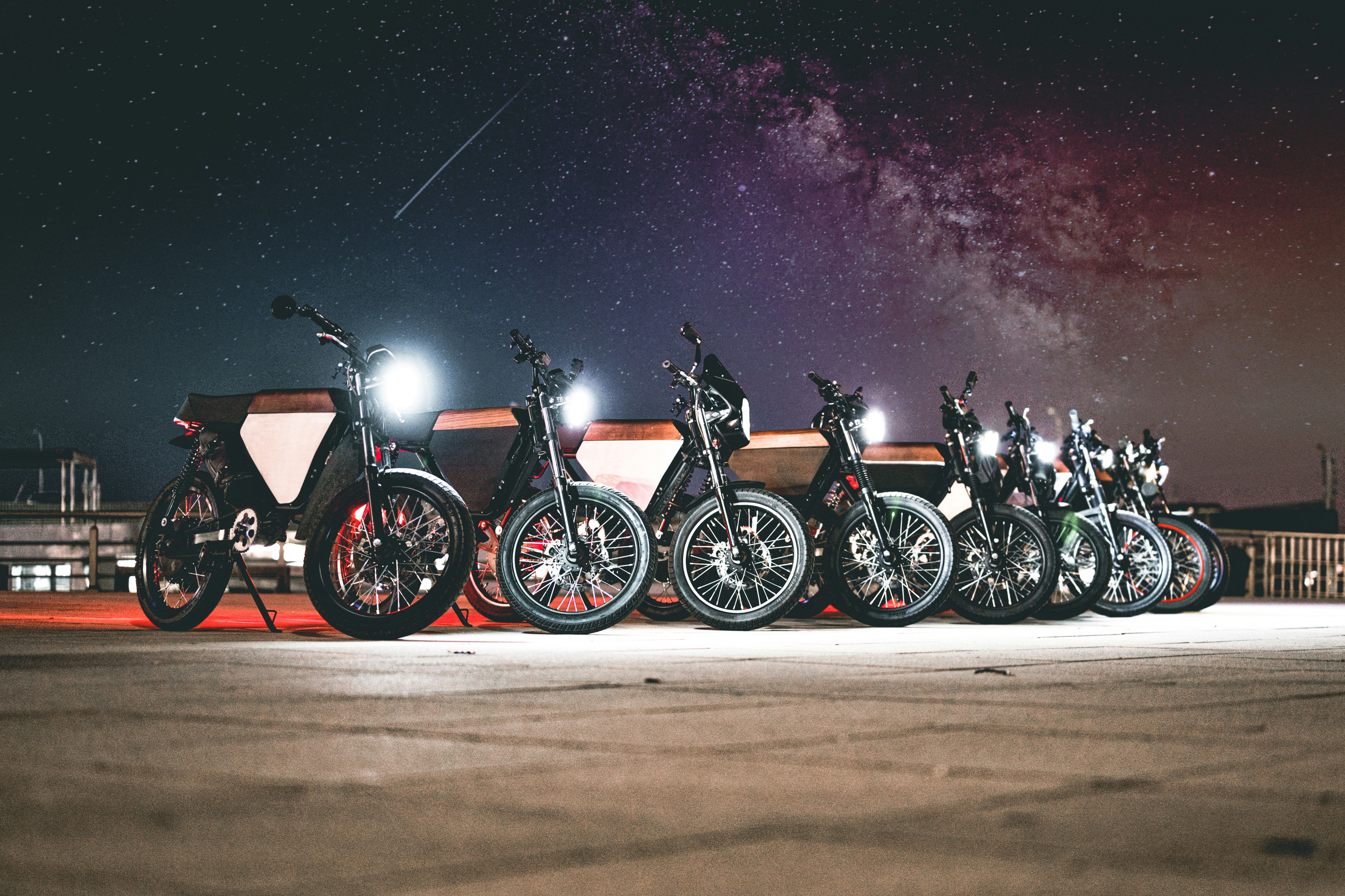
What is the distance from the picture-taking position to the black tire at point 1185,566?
8789mm

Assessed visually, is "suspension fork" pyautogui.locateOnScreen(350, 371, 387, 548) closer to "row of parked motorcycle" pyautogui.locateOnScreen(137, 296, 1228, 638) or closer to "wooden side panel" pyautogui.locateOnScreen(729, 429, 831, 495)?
"row of parked motorcycle" pyautogui.locateOnScreen(137, 296, 1228, 638)

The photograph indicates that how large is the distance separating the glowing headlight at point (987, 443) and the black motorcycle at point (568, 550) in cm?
292

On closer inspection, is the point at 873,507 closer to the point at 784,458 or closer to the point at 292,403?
the point at 784,458

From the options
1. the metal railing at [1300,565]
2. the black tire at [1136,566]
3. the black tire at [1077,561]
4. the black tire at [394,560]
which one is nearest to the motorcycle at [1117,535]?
the black tire at [1136,566]

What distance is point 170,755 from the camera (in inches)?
73.7

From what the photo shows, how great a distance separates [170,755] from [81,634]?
A: 3.36 meters

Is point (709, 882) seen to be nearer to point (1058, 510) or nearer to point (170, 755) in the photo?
point (170, 755)

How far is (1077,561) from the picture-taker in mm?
7590

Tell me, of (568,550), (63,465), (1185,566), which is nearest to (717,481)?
(568,550)

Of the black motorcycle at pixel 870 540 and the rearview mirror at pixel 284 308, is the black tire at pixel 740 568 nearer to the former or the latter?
the black motorcycle at pixel 870 540

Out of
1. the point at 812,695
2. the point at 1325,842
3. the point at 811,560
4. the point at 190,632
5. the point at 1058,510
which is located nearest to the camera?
the point at 1325,842

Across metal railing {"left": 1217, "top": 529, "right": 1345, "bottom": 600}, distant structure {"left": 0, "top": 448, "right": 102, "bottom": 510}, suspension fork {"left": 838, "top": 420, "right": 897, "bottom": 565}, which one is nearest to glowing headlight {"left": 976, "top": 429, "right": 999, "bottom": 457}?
suspension fork {"left": 838, "top": 420, "right": 897, "bottom": 565}

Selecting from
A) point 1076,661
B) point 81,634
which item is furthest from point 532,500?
point 1076,661

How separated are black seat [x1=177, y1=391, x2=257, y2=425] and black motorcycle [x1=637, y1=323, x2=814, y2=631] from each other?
7.51 feet
